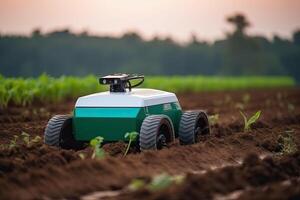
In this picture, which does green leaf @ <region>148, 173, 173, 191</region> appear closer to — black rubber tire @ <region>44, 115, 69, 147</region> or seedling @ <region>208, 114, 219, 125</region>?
black rubber tire @ <region>44, 115, 69, 147</region>

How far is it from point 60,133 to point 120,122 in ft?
2.86

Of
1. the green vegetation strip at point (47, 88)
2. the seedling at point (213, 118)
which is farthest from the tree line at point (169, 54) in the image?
the seedling at point (213, 118)

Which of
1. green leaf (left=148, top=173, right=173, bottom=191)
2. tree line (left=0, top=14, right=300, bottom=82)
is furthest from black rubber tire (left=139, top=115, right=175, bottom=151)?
tree line (left=0, top=14, right=300, bottom=82)

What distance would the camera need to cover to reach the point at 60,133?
8336mm

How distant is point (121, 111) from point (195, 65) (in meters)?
66.2

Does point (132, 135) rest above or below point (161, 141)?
above

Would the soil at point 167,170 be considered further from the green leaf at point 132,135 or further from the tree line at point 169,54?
the tree line at point 169,54

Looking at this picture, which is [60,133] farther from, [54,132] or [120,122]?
[120,122]

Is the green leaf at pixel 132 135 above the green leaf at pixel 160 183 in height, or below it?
above

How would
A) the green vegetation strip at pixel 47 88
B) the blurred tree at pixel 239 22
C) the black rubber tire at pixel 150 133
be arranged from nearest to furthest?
the black rubber tire at pixel 150 133 → the green vegetation strip at pixel 47 88 → the blurred tree at pixel 239 22

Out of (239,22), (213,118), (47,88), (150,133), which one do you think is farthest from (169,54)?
(150,133)

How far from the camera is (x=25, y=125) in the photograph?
12234 millimetres

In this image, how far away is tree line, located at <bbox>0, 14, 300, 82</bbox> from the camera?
55.0 metres

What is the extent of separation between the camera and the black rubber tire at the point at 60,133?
833 cm
